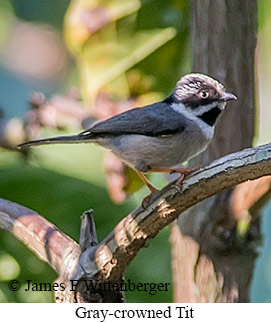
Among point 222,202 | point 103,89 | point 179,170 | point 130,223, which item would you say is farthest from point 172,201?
point 103,89

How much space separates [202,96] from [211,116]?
0.06 meters

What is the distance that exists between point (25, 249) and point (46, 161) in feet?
1.40

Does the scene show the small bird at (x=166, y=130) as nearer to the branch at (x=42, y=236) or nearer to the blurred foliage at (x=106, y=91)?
the branch at (x=42, y=236)

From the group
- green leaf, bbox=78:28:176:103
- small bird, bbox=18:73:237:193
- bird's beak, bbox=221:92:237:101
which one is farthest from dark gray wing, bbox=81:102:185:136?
green leaf, bbox=78:28:176:103

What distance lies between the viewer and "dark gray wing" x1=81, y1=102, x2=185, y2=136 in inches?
75.7

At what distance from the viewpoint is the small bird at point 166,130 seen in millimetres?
1904

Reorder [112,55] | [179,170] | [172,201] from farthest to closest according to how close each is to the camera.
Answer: [112,55]
[179,170]
[172,201]

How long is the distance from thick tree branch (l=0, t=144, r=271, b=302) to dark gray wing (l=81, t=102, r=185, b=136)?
279 mm

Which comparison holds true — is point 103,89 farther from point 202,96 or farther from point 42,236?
point 42,236

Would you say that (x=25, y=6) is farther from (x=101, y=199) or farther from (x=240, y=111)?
(x=240, y=111)

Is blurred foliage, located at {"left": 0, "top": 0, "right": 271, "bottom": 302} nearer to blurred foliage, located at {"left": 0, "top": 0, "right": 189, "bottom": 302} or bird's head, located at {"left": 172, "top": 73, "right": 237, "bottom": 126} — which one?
blurred foliage, located at {"left": 0, "top": 0, "right": 189, "bottom": 302}

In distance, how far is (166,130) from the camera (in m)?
1.92

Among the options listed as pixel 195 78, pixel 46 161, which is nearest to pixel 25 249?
pixel 46 161

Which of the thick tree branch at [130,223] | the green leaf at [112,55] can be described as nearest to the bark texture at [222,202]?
the thick tree branch at [130,223]
